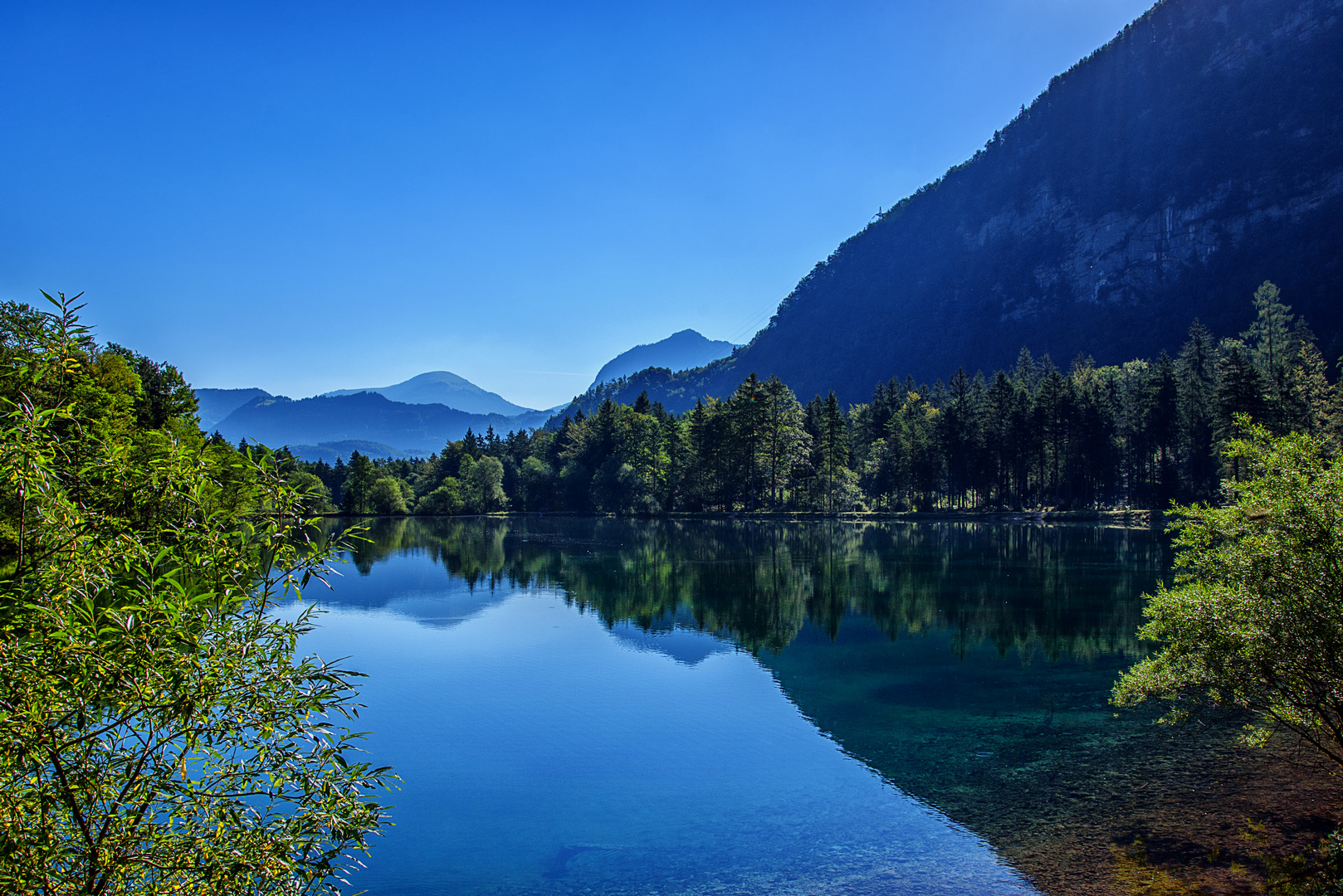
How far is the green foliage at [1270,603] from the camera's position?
1039 centimetres

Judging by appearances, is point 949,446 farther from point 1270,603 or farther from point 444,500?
point 1270,603

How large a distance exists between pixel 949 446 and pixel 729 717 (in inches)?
2994

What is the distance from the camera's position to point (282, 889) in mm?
5680

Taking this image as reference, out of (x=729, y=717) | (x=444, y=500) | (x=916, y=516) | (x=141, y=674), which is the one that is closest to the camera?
(x=141, y=674)

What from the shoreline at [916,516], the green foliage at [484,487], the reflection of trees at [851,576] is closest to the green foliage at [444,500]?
the green foliage at [484,487]

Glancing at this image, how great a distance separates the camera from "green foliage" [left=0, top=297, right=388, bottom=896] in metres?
4.98

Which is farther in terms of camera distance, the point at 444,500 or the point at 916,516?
the point at 444,500

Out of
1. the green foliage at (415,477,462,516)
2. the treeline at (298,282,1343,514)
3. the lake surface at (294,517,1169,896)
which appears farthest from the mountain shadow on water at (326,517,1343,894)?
the green foliage at (415,477,462,516)

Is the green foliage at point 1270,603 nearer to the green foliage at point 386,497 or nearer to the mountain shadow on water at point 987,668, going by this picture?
the mountain shadow on water at point 987,668

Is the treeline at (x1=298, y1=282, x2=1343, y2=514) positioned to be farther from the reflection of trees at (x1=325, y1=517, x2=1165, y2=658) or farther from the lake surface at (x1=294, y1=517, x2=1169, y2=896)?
the lake surface at (x1=294, y1=517, x2=1169, y2=896)

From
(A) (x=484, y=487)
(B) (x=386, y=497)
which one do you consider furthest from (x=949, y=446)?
(B) (x=386, y=497)

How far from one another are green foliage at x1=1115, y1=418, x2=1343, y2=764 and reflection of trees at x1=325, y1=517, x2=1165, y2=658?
13628mm

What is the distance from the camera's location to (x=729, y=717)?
20.4 meters

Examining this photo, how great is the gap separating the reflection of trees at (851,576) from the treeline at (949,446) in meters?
13.3
